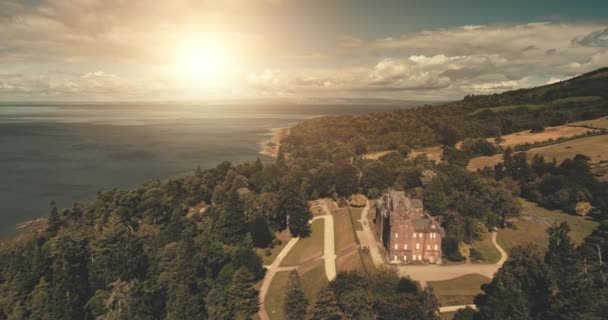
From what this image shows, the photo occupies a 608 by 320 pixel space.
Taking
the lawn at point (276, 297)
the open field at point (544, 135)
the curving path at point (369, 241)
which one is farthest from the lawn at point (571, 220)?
the open field at point (544, 135)

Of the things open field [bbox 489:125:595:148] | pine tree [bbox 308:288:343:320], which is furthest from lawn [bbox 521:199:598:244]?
open field [bbox 489:125:595:148]

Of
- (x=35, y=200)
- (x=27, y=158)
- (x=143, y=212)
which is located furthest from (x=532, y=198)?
(x=27, y=158)

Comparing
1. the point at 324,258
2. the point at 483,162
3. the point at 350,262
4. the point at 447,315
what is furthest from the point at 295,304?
the point at 483,162

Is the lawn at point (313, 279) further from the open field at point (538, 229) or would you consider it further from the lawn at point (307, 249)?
the open field at point (538, 229)

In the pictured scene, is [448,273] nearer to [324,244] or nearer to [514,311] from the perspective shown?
[514,311]

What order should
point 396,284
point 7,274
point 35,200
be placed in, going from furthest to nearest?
point 35,200 → point 7,274 → point 396,284
